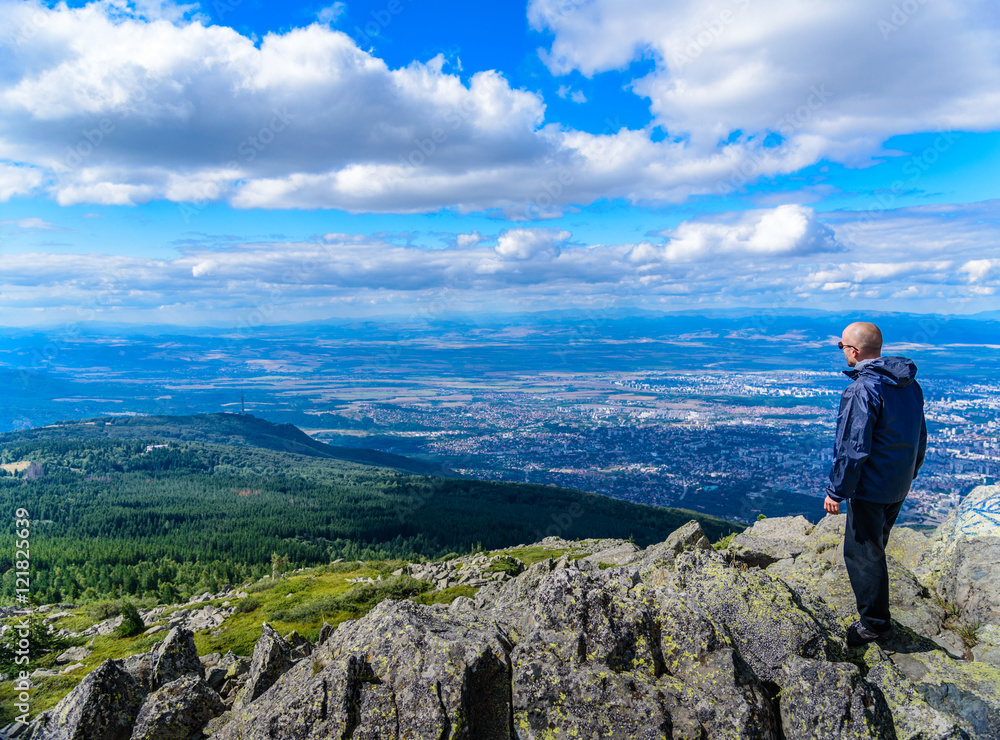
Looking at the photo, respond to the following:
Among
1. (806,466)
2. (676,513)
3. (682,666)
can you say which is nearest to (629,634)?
(682,666)

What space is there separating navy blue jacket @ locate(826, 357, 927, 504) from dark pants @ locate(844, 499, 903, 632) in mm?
437

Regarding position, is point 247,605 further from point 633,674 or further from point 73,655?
point 633,674

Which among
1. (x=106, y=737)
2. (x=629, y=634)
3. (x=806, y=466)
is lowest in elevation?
(x=806, y=466)

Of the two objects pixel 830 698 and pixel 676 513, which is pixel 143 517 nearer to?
pixel 676 513

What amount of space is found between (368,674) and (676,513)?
122335 millimetres

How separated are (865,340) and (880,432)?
193cm

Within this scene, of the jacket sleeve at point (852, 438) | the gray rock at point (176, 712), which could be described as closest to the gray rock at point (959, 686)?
the jacket sleeve at point (852, 438)

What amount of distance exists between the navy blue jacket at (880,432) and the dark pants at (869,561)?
0.44 metres

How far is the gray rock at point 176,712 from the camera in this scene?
11141 mm

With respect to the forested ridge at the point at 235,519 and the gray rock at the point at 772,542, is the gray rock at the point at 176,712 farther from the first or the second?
the forested ridge at the point at 235,519

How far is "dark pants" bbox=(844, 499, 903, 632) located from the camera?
403 inches

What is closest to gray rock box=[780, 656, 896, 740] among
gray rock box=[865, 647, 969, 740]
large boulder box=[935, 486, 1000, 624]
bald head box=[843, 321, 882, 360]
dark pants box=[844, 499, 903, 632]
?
gray rock box=[865, 647, 969, 740]

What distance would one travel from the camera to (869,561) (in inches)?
410

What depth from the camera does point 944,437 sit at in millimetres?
Result: 188750
